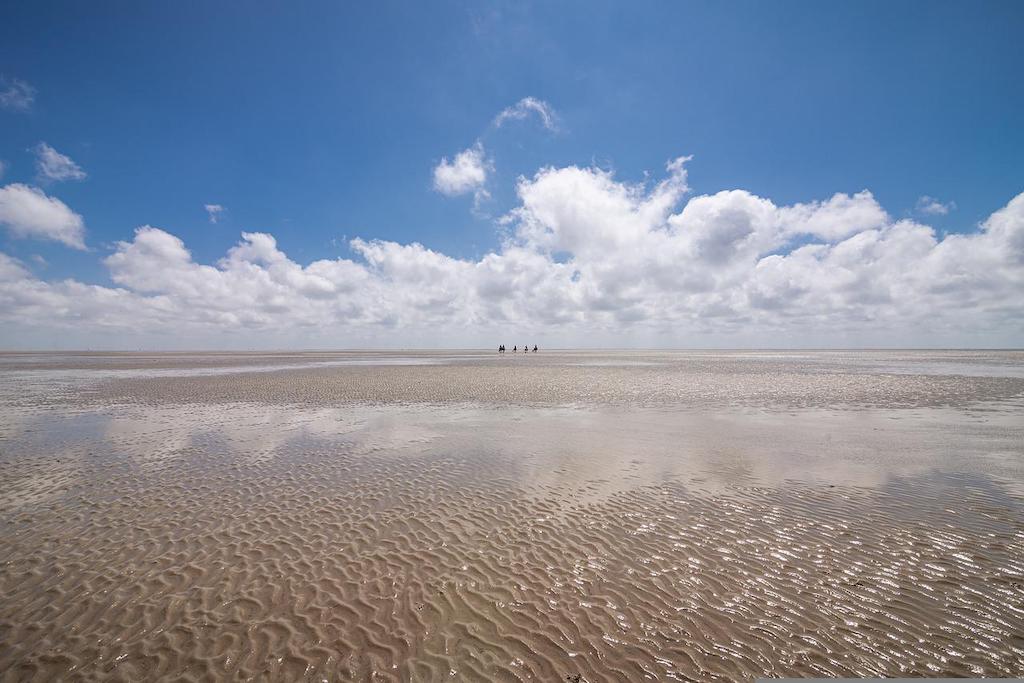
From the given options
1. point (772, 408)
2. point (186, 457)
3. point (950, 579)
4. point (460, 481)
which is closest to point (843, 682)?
point (950, 579)

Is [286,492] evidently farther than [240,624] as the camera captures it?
Yes

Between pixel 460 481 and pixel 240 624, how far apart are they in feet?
22.4

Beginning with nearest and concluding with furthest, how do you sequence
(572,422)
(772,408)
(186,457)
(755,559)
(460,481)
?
(755,559), (460,481), (186,457), (572,422), (772,408)

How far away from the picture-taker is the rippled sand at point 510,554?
18.1 feet

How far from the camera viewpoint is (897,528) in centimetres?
905

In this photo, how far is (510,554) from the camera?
8172 millimetres

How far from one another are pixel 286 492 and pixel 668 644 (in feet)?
34.1

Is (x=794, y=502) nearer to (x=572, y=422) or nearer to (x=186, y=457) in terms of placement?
(x=572, y=422)

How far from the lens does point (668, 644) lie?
5.68m

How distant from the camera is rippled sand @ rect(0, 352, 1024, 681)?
5516 millimetres

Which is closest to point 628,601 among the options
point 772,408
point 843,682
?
point 843,682

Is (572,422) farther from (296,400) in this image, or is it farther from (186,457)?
(296,400)

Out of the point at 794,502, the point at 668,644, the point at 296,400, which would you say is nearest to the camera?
the point at 668,644

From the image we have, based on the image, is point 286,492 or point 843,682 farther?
point 286,492
